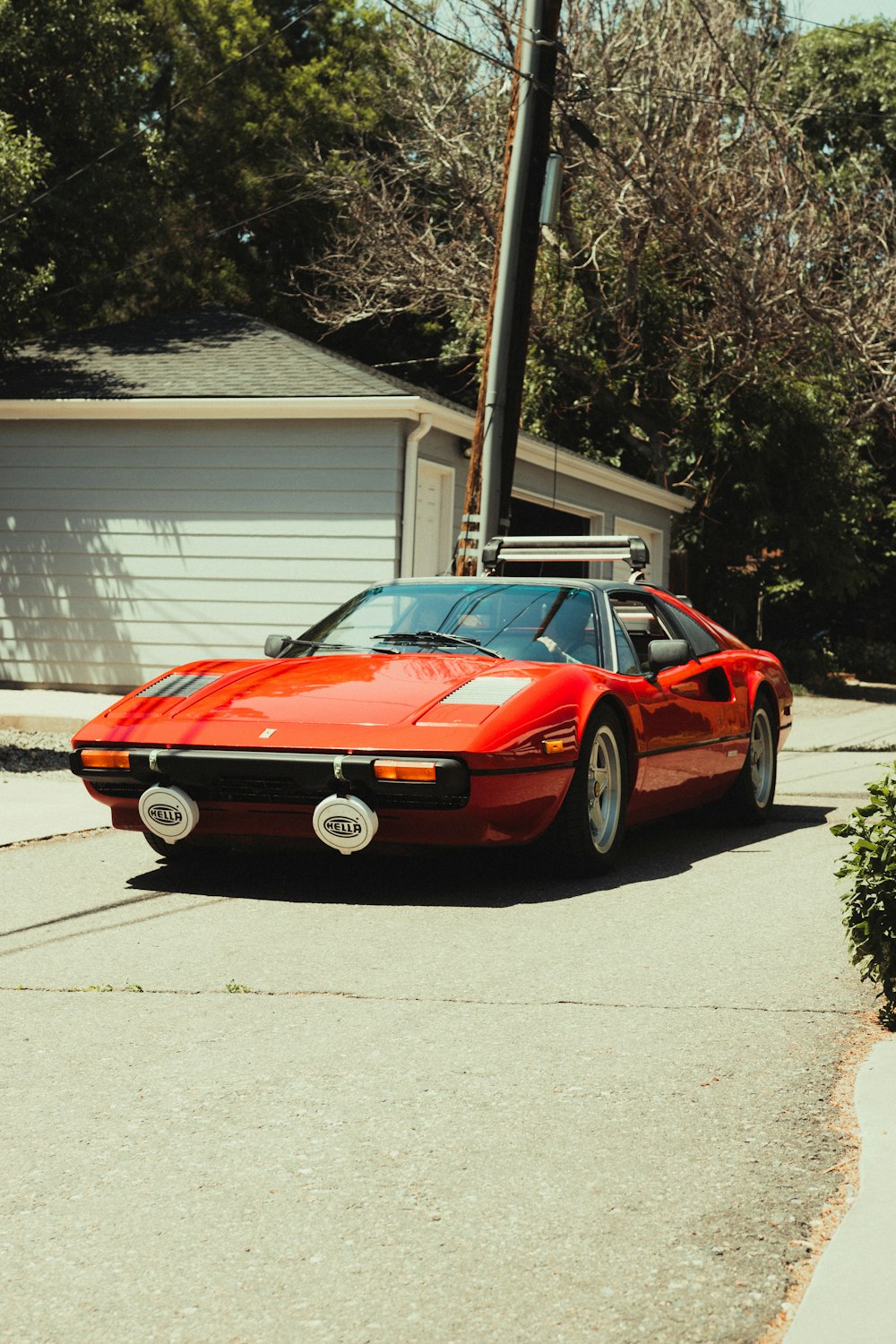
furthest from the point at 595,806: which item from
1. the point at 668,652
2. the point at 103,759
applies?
the point at 103,759

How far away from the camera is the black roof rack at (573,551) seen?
892 cm

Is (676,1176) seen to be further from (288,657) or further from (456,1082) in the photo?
(288,657)

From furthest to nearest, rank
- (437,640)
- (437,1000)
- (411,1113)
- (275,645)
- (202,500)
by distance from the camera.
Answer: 1. (202,500)
2. (275,645)
3. (437,640)
4. (437,1000)
5. (411,1113)

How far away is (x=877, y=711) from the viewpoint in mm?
22141

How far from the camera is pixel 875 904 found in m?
4.53

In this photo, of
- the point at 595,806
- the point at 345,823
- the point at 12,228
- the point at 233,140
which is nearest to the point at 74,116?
the point at 12,228

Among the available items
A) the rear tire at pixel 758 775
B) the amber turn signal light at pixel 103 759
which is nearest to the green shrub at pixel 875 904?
the amber turn signal light at pixel 103 759

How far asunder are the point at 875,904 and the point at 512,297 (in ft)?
30.8

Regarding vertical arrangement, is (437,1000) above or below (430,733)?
below

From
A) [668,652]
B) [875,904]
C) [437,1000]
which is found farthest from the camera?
[668,652]

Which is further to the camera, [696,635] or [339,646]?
[696,635]

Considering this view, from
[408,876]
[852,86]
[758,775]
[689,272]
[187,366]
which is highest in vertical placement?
[852,86]

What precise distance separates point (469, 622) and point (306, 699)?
50.7 inches

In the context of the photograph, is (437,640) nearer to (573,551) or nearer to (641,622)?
(641,622)
